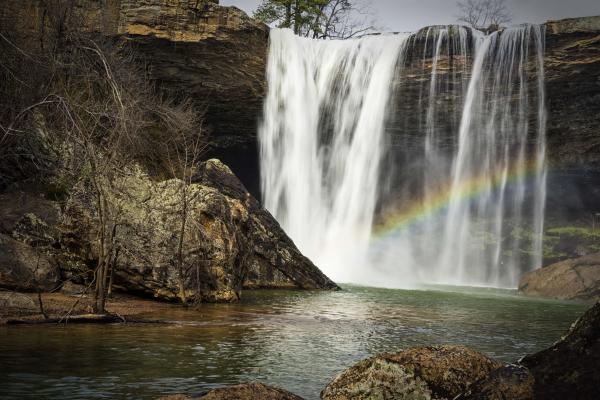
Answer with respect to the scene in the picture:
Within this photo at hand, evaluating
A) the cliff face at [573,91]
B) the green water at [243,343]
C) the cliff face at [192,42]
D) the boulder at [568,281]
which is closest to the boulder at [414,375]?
the green water at [243,343]

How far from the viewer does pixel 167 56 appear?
26422mm

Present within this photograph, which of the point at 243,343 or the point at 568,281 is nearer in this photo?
the point at 243,343

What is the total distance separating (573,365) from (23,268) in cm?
1143

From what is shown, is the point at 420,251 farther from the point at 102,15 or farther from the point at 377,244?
the point at 102,15

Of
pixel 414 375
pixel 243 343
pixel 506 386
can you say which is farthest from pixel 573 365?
pixel 243 343

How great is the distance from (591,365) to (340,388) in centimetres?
264

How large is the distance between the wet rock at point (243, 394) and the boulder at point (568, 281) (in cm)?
1768

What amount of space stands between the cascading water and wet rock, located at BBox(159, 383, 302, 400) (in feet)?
73.0

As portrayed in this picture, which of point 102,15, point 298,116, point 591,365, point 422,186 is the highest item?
point 102,15

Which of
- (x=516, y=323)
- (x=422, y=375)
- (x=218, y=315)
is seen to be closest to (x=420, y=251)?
(x=516, y=323)

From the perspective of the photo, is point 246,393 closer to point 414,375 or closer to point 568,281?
point 414,375

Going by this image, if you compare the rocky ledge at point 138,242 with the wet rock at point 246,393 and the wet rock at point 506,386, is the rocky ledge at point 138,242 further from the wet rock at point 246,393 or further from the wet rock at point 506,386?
the wet rock at point 506,386

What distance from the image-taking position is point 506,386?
15.2 feet

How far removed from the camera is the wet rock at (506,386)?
4552 mm
